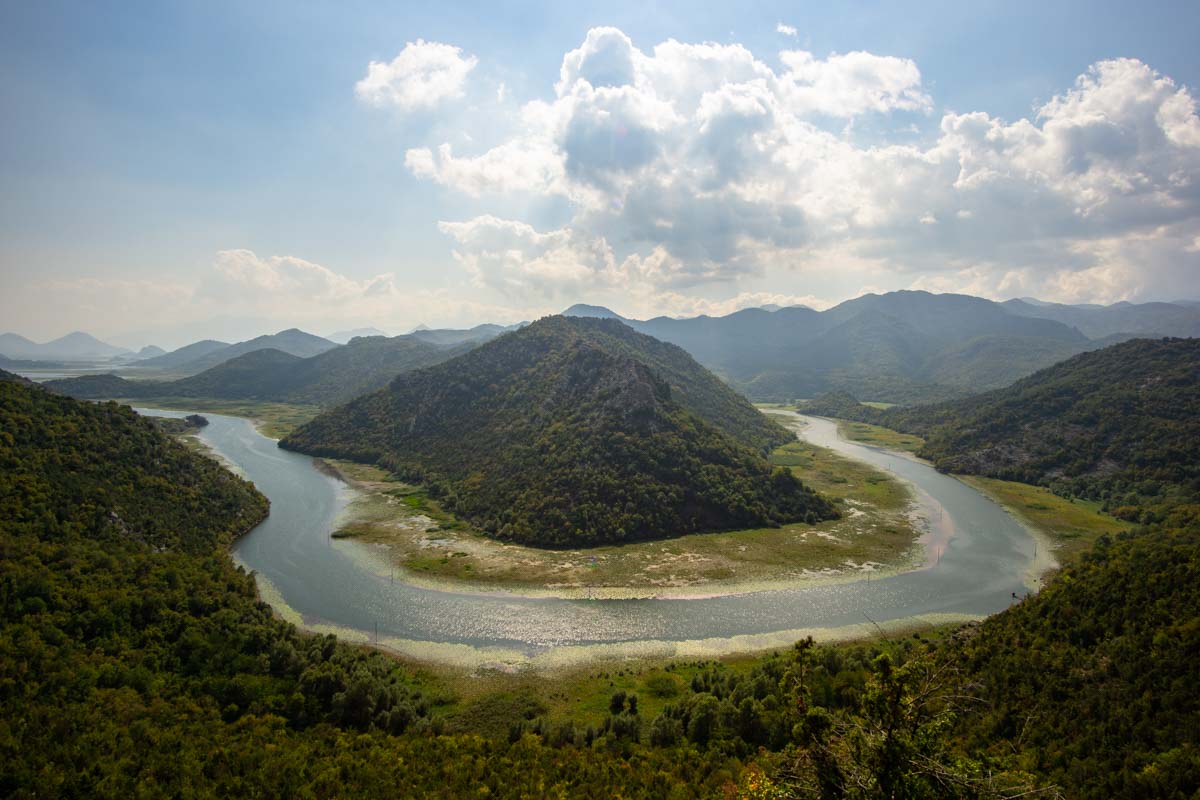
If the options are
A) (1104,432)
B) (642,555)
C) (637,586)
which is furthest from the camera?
(1104,432)

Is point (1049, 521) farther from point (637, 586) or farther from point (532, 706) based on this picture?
point (532, 706)

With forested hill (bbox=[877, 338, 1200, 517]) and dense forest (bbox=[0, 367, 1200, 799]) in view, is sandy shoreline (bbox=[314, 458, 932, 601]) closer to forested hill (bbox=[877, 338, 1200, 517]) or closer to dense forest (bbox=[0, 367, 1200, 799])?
dense forest (bbox=[0, 367, 1200, 799])

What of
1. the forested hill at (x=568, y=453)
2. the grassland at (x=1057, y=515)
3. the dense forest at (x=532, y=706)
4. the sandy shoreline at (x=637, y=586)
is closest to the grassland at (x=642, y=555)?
the sandy shoreline at (x=637, y=586)

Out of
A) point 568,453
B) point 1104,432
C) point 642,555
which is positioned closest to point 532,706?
point 642,555

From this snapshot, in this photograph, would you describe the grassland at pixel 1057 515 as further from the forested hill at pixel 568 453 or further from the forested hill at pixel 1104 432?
the forested hill at pixel 568 453

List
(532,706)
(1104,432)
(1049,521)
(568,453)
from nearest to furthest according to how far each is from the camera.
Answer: (532,706) → (1049,521) → (568,453) → (1104,432)

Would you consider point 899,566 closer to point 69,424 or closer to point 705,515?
point 705,515
